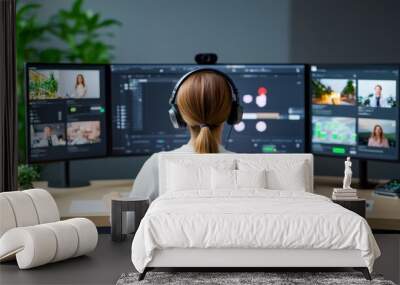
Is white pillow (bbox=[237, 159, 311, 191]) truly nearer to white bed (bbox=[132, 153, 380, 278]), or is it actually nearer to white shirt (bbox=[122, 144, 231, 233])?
white shirt (bbox=[122, 144, 231, 233])

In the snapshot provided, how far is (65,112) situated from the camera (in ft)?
20.9

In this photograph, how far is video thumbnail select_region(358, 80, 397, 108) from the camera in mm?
6230

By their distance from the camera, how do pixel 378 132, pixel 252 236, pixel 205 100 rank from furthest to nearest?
pixel 378 132 < pixel 205 100 < pixel 252 236

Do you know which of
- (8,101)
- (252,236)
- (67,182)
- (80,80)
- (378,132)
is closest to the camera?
(252,236)

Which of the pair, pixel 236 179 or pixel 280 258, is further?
pixel 236 179

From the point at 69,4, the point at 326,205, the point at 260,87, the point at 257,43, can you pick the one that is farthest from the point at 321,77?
the point at 69,4

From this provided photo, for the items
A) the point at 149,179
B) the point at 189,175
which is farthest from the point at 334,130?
the point at 149,179

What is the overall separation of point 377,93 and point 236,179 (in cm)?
119

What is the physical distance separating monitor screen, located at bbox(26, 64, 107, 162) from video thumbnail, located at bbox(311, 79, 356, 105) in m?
1.41

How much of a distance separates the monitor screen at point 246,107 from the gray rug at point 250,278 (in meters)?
1.43

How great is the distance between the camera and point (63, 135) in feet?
21.0

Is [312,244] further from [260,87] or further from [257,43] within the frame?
[257,43]

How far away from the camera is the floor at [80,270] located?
5133 millimetres

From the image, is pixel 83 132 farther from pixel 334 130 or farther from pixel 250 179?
pixel 334 130
